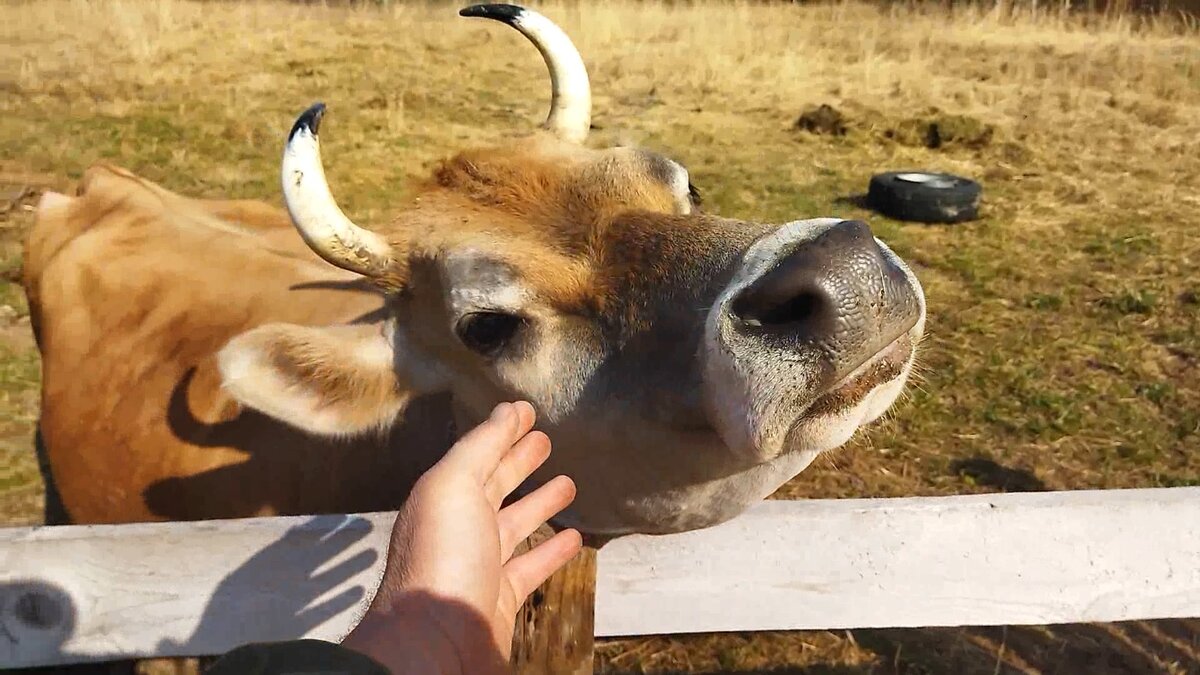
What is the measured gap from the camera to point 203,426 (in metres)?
3.21

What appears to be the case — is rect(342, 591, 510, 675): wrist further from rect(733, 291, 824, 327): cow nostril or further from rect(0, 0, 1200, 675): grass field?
rect(0, 0, 1200, 675): grass field

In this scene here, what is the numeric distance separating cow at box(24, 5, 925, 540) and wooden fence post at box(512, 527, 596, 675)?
16.3 inches

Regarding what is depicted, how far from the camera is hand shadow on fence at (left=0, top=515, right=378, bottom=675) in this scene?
6.42ft

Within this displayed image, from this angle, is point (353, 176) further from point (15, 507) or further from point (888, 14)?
point (888, 14)

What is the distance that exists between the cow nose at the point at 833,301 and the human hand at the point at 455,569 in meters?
0.50

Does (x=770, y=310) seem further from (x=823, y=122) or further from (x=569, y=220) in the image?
(x=823, y=122)

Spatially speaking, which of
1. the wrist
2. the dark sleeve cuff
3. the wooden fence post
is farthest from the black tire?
the dark sleeve cuff

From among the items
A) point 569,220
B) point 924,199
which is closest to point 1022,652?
point 569,220

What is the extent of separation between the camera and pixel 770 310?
6.14ft

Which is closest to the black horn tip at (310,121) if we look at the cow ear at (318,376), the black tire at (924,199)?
the cow ear at (318,376)

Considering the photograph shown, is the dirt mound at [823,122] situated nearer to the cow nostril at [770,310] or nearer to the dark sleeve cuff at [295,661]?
the cow nostril at [770,310]

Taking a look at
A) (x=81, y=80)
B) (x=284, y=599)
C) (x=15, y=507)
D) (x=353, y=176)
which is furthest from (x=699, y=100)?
(x=284, y=599)

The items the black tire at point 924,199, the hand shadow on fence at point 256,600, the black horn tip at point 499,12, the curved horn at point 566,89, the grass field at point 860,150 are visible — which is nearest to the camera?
the hand shadow on fence at point 256,600

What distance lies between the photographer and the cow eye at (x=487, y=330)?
7.84 feet
